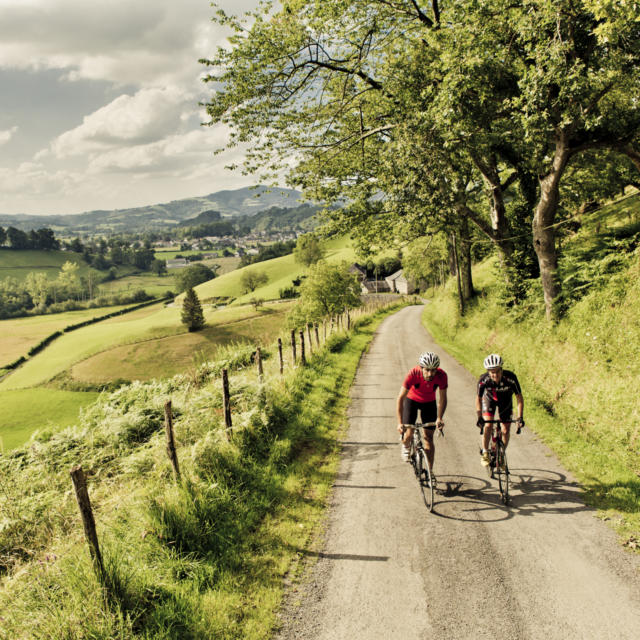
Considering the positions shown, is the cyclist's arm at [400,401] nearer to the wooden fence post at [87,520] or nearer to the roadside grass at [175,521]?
the roadside grass at [175,521]

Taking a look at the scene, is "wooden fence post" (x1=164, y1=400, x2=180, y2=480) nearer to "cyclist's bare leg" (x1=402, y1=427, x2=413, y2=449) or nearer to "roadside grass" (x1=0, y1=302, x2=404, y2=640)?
"roadside grass" (x1=0, y1=302, x2=404, y2=640)

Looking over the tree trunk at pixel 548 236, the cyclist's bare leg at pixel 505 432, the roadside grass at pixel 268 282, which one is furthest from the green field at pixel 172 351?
the cyclist's bare leg at pixel 505 432

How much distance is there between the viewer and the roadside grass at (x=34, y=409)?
157 ft

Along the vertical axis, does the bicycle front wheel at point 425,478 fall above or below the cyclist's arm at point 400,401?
below

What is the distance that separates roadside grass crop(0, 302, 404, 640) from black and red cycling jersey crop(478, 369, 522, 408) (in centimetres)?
372

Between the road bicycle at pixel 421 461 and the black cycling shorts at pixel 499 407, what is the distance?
3.39ft

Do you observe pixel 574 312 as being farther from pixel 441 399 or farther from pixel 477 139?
pixel 441 399

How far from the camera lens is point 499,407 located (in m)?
7.52

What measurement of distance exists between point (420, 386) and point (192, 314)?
88576 millimetres

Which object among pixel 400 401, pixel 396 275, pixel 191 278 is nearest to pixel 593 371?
pixel 400 401

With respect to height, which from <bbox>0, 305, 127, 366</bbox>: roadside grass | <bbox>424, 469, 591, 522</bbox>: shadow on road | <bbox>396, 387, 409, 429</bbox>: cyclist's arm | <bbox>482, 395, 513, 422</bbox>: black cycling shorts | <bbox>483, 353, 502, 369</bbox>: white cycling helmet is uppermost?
<bbox>483, 353, 502, 369</bbox>: white cycling helmet

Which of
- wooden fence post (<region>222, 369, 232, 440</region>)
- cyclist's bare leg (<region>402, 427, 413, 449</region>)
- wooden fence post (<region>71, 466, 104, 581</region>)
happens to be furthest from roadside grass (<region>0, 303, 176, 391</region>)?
cyclist's bare leg (<region>402, 427, 413, 449</region>)

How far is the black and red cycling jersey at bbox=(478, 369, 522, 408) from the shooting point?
24.6 ft

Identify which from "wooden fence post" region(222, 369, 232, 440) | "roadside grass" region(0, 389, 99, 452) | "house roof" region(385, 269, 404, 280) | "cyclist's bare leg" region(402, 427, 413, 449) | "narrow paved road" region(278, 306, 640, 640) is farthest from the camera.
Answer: "house roof" region(385, 269, 404, 280)
